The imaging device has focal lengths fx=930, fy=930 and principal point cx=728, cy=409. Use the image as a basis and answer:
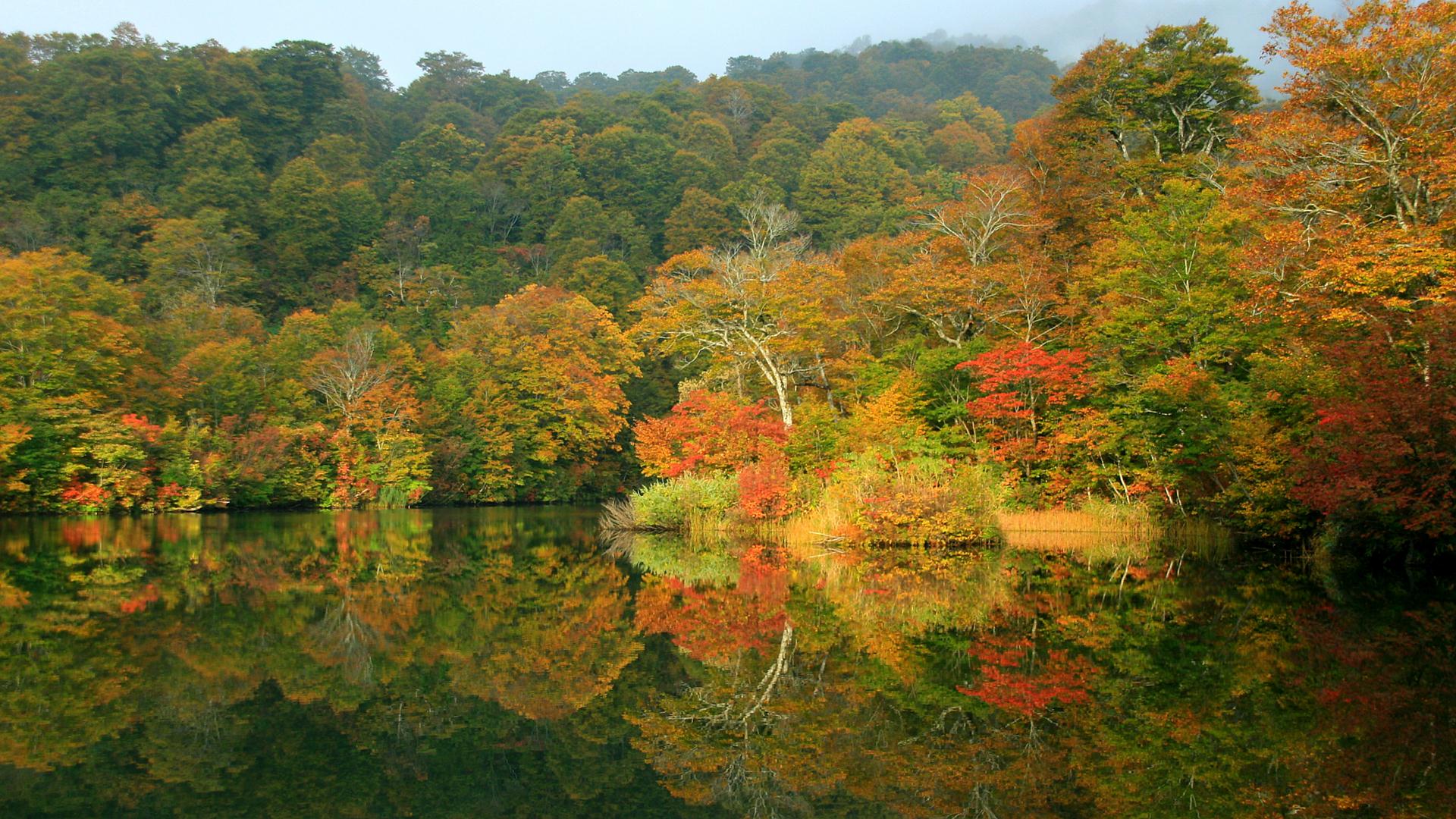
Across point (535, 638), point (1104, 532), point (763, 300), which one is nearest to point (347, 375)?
point (763, 300)

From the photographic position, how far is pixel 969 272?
2456 centimetres

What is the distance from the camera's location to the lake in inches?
206

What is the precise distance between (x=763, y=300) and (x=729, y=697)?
20624 millimetres

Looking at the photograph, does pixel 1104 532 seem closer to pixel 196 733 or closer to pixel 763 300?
pixel 763 300

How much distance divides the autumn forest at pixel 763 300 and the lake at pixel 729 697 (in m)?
4.83

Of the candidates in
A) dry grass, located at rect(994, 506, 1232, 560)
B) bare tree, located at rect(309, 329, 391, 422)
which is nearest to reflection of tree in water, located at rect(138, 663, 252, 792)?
dry grass, located at rect(994, 506, 1232, 560)

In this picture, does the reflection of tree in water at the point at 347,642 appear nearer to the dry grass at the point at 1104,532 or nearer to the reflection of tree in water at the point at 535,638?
the reflection of tree in water at the point at 535,638

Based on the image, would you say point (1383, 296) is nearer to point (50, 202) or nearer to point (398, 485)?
point (398, 485)

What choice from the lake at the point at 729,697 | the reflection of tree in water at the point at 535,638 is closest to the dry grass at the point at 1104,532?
the lake at the point at 729,697

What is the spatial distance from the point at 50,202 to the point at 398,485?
27.9m

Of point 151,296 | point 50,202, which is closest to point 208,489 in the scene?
point 151,296

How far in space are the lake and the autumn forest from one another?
4830mm

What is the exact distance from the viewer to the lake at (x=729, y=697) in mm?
5227

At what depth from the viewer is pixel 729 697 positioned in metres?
7.33
